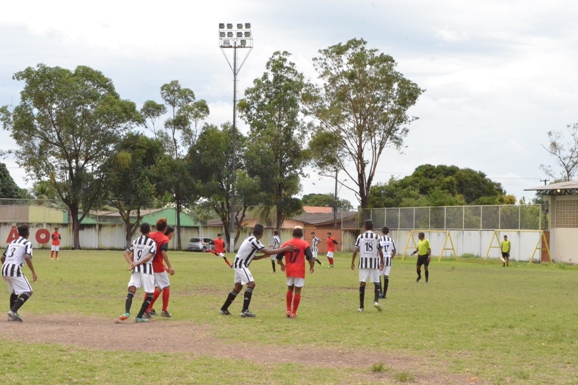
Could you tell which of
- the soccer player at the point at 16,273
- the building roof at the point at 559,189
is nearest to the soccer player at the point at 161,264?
the soccer player at the point at 16,273

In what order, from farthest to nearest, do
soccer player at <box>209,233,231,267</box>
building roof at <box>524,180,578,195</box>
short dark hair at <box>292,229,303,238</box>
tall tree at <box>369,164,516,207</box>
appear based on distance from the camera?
1. tall tree at <box>369,164,516,207</box>
2. building roof at <box>524,180,578,195</box>
3. soccer player at <box>209,233,231,267</box>
4. short dark hair at <box>292,229,303,238</box>

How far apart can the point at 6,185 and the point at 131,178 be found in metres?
32.4

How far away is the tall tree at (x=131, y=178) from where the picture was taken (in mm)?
71938

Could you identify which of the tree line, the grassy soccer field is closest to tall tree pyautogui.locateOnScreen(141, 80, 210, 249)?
the tree line

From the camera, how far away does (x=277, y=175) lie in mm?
75750

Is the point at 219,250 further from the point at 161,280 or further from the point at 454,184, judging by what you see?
the point at 161,280

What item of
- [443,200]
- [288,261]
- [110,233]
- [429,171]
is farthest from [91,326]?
[429,171]

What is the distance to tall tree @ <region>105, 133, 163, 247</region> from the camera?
236ft

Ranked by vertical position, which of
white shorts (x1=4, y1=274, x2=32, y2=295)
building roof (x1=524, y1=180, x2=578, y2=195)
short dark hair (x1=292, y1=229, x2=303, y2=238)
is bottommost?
white shorts (x1=4, y1=274, x2=32, y2=295)

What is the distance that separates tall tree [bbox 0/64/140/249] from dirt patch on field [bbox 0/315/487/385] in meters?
55.6

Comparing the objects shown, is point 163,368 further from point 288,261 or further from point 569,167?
point 569,167

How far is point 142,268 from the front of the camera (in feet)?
53.1

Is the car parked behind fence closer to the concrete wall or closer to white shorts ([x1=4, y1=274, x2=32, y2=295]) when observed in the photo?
the concrete wall

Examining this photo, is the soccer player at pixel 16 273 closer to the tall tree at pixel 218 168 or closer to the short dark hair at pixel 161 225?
the short dark hair at pixel 161 225
